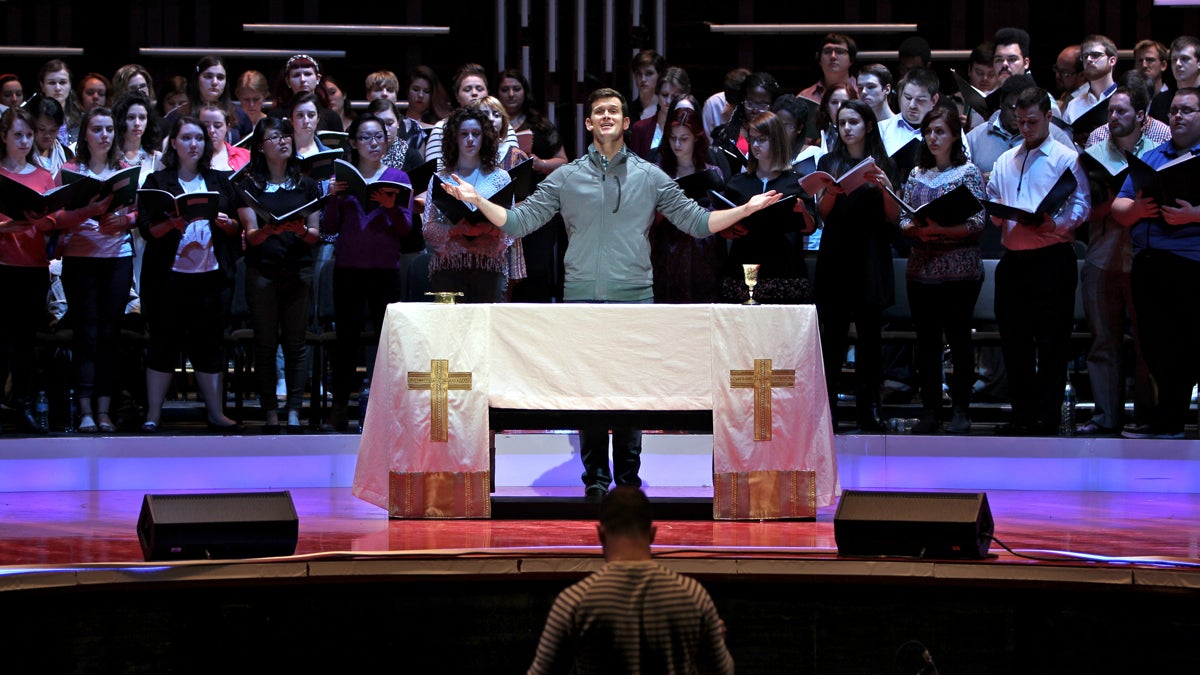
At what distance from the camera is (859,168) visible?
5.90 metres

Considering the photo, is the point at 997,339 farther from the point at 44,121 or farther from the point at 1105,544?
the point at 44,121

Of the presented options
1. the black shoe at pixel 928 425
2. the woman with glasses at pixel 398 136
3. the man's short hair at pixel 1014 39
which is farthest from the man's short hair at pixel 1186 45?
the woman with glasses at pixel 398 136

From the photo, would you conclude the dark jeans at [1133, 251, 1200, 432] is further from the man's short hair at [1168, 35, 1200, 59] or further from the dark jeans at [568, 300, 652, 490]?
the dark jeans at [568, 300, 652, 490]

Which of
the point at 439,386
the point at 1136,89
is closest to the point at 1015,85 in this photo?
the point at 1136,89

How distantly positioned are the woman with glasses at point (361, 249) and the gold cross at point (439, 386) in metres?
1.50

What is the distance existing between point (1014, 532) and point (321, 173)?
3.35 meters

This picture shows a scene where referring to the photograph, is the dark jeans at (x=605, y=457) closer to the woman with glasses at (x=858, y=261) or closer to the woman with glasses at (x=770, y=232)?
the woman with glasses at (x=770, y=232)

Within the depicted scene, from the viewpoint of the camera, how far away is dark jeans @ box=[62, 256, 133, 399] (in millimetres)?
6504

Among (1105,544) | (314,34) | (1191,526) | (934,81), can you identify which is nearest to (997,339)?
(934,81)

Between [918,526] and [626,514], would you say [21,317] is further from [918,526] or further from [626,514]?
[626,514]

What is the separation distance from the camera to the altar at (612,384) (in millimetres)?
5090

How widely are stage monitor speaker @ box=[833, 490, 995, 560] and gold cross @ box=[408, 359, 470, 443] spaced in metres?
1.51

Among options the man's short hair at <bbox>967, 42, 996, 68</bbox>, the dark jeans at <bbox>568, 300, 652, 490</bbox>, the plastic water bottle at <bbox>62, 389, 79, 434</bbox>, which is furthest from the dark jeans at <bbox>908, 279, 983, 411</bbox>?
Answer: the plastic water bottle at <bbox>62, 389, 79, 434</bbox>

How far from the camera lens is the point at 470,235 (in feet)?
20.6
